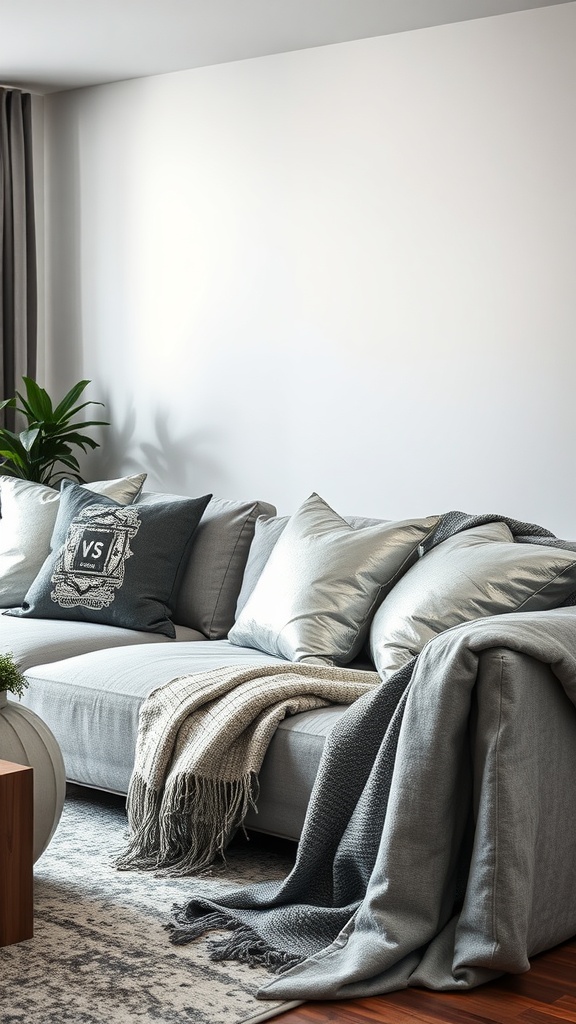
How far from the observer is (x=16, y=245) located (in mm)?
5387

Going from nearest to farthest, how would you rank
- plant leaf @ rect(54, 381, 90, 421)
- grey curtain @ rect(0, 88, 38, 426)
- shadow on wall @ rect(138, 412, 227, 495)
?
1. shadow on wall @ rect(138, 412, 227, 495)
2. plant leaf @ rect(54, 381, 90, 421)
3. grey curtain @ rect(0, 88, 38, 426)

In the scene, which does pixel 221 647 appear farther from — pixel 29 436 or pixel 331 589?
pixel 29 436

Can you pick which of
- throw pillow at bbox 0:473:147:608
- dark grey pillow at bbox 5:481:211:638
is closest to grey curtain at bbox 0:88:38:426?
throw pillow at bbox 0:473:147:608

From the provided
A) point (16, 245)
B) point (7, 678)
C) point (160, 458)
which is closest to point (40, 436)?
point (160, 458)

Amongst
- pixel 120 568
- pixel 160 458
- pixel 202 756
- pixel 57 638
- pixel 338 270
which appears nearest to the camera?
pixel 202 756

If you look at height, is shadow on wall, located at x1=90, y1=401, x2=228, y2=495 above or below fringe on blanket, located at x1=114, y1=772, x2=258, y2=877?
above

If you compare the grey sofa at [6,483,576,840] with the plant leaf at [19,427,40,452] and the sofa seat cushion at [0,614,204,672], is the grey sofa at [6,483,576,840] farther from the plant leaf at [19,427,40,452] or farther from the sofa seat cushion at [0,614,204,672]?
the plant leaf at [19,427,40,452]

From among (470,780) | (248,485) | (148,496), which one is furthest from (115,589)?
(470,780)

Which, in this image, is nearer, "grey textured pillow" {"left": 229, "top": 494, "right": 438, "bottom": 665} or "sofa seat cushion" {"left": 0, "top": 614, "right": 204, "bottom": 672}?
"grey textured pillow" {"left": 229, "top": 494, "right": 438, "bottom": 665}

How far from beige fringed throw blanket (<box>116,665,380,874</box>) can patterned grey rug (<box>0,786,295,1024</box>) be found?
0.32 ft

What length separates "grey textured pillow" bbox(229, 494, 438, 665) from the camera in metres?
3.41

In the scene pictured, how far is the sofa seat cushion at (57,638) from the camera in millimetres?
3619

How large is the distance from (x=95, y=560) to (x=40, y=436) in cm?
129

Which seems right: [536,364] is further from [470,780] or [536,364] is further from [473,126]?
[470,780]
